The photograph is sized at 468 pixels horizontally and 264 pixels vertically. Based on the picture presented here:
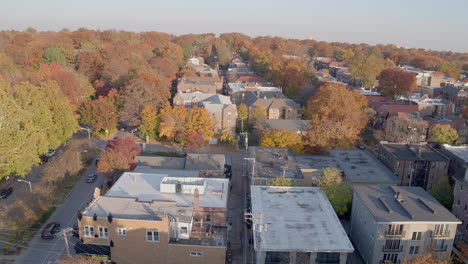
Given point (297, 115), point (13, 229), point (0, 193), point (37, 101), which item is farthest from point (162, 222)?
point (297, 115)

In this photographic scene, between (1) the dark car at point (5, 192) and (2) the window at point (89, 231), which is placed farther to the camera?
(1) the dark car at point (5, 192)

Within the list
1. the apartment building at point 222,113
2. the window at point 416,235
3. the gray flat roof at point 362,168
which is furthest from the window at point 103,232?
the apartment building at point 222,113

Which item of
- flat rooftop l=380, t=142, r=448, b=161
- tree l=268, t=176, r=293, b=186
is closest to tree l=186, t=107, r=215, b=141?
tree l=268, t=176, r=293, b=186

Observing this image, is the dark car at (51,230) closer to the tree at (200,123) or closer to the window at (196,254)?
the window at (196,254)

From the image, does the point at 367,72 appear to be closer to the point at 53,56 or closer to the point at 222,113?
the point at 222,113

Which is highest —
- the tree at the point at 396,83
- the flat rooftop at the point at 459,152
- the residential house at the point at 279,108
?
the tree at the point at 396,83

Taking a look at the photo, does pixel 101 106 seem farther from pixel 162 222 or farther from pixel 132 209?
pixel 162 222
